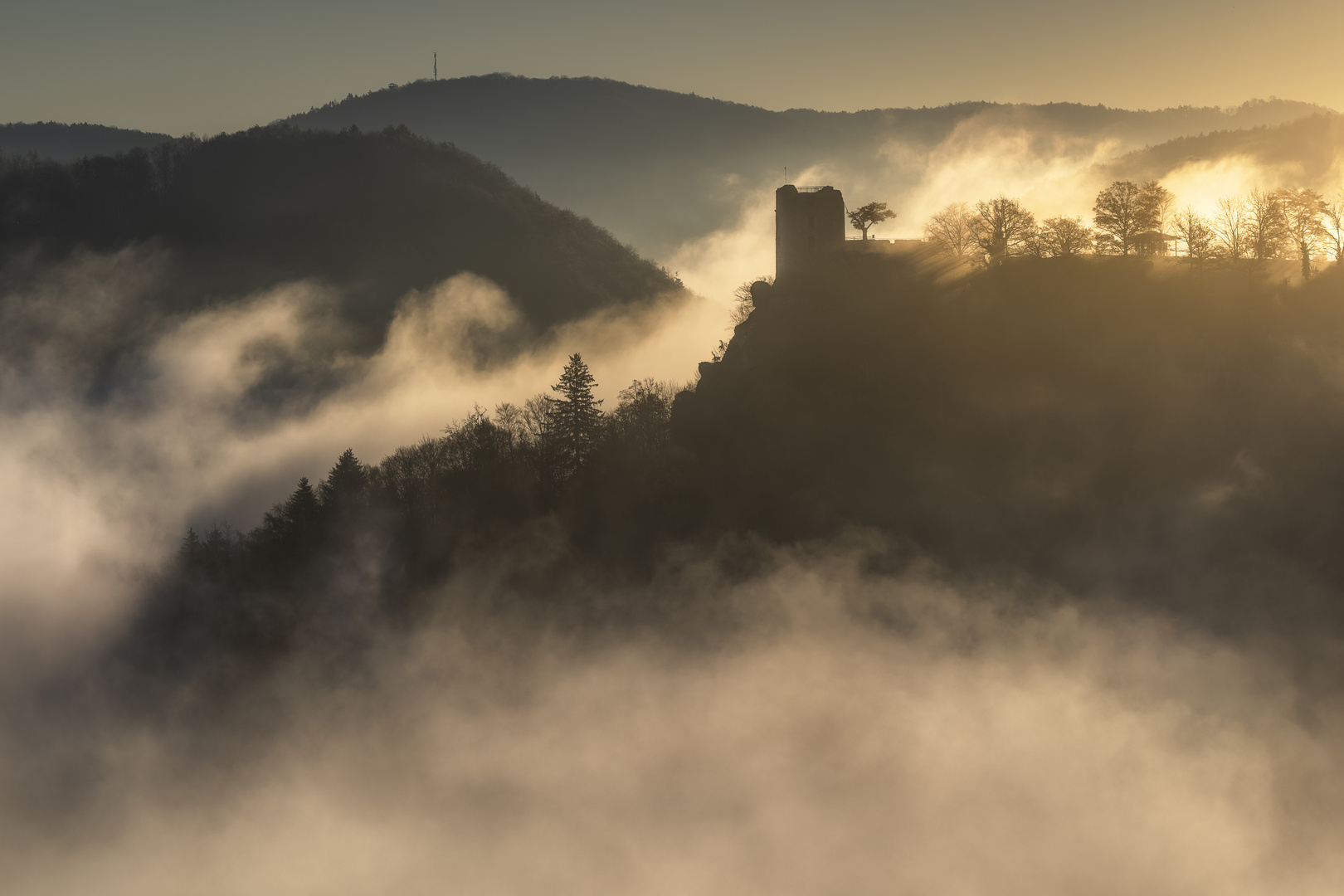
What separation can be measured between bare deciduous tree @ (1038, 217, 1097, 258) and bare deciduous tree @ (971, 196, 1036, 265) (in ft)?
4.74

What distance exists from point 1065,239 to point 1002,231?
224 inches

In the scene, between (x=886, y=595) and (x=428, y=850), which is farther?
(x=428, y=850)

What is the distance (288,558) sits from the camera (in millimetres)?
117312

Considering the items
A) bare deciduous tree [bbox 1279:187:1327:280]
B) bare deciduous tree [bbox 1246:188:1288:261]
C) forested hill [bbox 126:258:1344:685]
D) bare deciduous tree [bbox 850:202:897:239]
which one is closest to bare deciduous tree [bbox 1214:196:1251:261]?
bare deciduous tree [bbox 1246:188:1288:261]

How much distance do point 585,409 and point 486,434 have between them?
602 inches

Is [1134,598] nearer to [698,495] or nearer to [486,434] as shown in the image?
[698,495]

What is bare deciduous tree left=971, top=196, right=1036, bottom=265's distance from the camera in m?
84.8

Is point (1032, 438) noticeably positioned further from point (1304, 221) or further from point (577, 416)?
point (577, 416)

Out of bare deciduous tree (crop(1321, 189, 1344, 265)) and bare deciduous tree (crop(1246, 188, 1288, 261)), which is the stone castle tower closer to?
bare deciduous tree (crop(1246, 188, 1288, 261))

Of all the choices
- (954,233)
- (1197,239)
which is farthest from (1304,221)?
(954,233)

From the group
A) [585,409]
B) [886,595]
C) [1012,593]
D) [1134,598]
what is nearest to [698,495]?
[585,409]

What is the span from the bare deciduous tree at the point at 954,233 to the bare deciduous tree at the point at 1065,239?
5830 mm

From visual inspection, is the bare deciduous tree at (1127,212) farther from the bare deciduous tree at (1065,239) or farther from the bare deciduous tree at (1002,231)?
the bare deciduous tree at (1002,231)

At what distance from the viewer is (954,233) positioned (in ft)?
286
